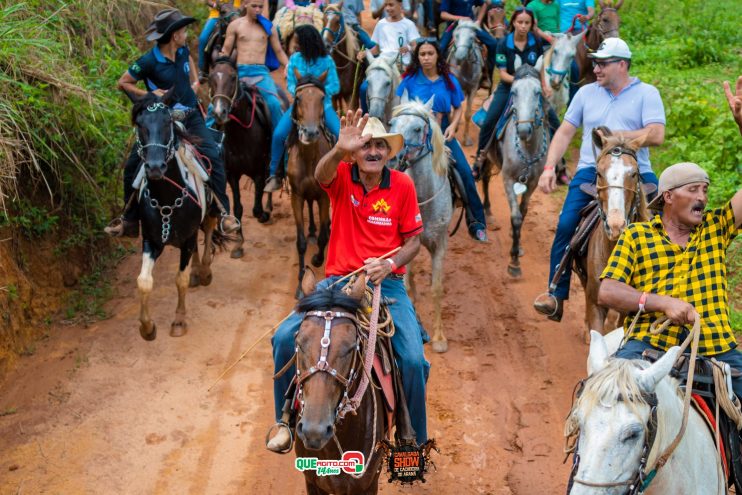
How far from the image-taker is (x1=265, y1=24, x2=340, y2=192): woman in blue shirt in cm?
Result: 1038

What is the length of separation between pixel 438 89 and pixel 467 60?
13.6ft

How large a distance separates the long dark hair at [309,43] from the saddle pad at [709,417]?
7697 millimetres

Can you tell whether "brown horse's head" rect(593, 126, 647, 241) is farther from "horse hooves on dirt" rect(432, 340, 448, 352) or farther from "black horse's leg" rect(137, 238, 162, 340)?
"black horse's leg" rect(137, 238, 162, 340)

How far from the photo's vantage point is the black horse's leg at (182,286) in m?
9.16

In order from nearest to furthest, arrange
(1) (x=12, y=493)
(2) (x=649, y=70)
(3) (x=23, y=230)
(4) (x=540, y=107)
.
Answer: (1) (x=12, y=493)
(3) (x=23, y=230)
(4) (x=540, y=107)
(2) (x=649, y=70)

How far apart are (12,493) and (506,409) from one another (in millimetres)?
4361

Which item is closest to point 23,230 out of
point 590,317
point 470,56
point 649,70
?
point 590,317

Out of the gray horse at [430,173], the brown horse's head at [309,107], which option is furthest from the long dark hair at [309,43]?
the gray horse at [430,173]

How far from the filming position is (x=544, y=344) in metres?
9.04

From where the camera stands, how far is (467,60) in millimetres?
14203

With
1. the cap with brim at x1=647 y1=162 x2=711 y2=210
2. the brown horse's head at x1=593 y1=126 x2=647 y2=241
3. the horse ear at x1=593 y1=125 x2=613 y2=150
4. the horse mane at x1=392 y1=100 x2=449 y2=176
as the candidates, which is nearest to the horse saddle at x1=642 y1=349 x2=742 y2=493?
the cap with brim at x1=647 y1=162 x2=711 y2=210

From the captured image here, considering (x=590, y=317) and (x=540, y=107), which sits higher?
(x=540, y=107)

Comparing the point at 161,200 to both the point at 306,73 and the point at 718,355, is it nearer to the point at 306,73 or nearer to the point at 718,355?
the point at 306,73

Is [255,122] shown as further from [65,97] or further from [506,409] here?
[506,409]
